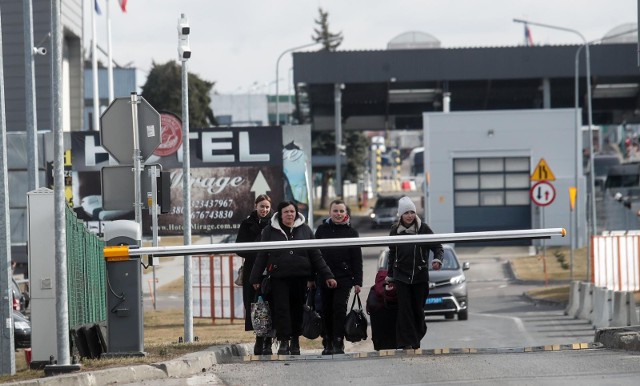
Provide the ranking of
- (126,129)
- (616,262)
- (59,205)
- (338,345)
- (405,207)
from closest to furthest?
(59,205) → (405,207) → (338,345) → (126,129) → (616,262)

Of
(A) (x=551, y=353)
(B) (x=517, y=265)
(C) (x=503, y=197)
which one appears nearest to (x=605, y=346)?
(A) (x=551, y=353)

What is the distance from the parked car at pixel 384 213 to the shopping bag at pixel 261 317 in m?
57.0

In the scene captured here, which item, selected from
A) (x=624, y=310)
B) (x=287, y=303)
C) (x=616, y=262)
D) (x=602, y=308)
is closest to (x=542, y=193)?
(x=616, y=262)

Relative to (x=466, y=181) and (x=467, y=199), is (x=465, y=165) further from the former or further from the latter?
(x=467, y=199)

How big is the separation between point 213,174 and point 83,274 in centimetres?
1925

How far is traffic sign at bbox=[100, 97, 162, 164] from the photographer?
1623 cm

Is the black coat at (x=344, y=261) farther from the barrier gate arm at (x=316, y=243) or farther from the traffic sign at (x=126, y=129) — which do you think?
the traffic sign at (x=126, y=129)

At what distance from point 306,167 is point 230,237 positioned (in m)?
7.89

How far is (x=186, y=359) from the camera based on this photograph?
13.5 meters

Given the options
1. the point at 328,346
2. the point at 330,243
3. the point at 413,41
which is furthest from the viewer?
the point at 413,41

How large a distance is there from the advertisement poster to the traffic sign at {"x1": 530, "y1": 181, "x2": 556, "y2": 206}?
7.09 meters

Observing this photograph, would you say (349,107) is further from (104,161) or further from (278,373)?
(278,373)

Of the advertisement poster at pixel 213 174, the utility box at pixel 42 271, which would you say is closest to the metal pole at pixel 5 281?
the utility box at pixel 42 271

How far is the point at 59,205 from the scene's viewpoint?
12.9 m
